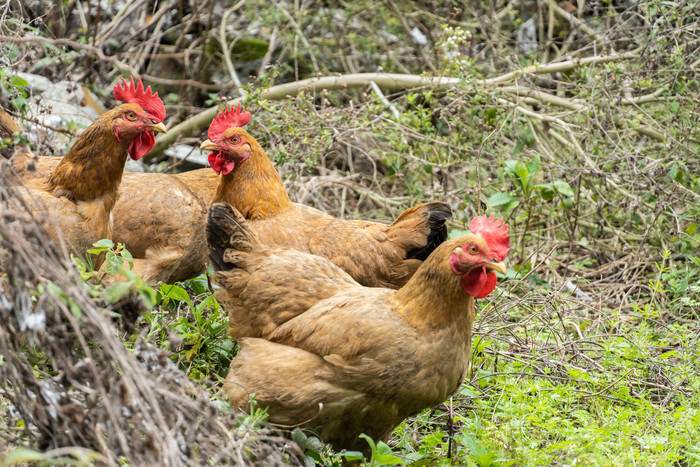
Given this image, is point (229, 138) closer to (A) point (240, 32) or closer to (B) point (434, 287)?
(B) point (434, 287)

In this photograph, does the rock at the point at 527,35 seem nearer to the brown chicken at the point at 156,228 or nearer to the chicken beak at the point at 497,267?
the brown chicken at the point at 156,228

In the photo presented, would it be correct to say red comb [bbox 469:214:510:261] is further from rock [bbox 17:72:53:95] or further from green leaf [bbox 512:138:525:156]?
rock [bbox 17:72:53:95]

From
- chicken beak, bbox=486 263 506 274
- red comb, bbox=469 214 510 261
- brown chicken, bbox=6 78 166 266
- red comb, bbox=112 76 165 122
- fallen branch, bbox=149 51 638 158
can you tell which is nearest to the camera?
chicken beak, bbox=486 263 506 274

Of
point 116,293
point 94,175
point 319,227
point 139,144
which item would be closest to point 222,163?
point 139,144

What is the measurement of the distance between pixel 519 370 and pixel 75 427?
120 inches

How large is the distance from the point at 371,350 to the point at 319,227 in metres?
1.50

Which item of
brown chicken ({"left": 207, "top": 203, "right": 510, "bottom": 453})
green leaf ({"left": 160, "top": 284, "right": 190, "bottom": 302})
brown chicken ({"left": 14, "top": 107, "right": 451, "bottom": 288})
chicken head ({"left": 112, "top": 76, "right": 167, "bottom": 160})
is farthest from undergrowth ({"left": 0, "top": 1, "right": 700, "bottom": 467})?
chicken head ({"left": 112, "top": 76, "right": 167, "bottom": 160})

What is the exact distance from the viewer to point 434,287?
3447mm

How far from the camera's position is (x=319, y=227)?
4.69m

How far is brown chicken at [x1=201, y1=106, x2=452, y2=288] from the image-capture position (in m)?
4.56

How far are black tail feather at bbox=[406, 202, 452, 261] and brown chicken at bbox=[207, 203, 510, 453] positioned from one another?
Answer: 2.91 ft

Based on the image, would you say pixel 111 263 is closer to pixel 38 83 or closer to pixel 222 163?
pixel 222 163

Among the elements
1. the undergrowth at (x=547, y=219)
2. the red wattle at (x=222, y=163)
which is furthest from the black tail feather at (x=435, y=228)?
the red wattle at (x=222, y=163)

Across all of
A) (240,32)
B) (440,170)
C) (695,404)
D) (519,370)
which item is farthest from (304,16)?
(695,404)
